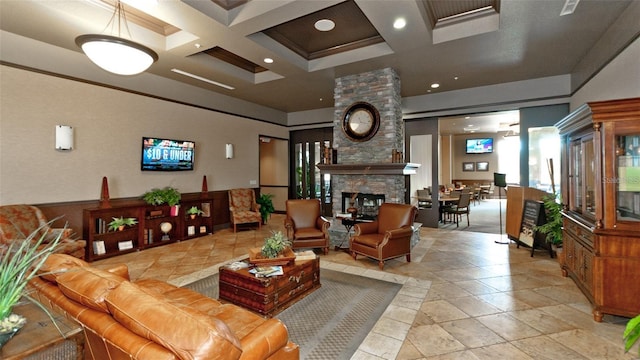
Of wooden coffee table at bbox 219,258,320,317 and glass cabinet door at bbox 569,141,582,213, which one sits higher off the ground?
glass cabinet door at bbox 569,141,582,213

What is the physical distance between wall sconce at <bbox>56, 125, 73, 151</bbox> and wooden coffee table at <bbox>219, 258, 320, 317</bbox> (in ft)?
11.5

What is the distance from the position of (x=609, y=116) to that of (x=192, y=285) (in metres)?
4.78

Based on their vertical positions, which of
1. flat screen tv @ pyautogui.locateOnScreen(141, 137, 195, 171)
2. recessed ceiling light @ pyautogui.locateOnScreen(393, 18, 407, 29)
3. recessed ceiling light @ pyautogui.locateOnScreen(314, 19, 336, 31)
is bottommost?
flat screen tv @ pyautogui.locateOnScreen(141, 137, 195, 171)

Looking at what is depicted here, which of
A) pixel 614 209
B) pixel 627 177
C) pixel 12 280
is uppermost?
pixel 627 177

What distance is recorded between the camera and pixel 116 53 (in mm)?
2805

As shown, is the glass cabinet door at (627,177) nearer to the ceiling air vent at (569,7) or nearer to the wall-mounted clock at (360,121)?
the ceiling air vent at (569,7)

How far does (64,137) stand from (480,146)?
14890 millimetres

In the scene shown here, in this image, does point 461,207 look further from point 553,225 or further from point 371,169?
point 371,169

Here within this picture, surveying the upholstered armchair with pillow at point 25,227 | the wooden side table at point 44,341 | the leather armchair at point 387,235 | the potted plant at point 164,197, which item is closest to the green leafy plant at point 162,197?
the potted plant at point 164,197

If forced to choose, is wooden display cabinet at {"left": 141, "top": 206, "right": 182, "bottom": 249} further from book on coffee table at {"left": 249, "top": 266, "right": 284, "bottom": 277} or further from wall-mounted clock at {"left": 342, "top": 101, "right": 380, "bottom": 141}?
wall-mounted clock at {"left": 342, "top": 101, "right": 380, "bottom": 141}

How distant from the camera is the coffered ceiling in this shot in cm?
337

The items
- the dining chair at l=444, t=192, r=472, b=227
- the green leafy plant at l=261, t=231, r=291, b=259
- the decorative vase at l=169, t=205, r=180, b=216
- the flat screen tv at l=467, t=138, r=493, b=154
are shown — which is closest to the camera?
the green leafy plant at l=261, t=231, r=291, b=259

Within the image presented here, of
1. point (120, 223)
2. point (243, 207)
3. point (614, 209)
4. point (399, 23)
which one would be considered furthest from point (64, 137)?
point (614, 209)

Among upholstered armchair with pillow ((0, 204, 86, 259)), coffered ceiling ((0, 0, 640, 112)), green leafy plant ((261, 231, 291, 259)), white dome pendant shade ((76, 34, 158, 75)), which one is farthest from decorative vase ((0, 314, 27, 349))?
coffered ceiling ((0, 0, 640, 112))
